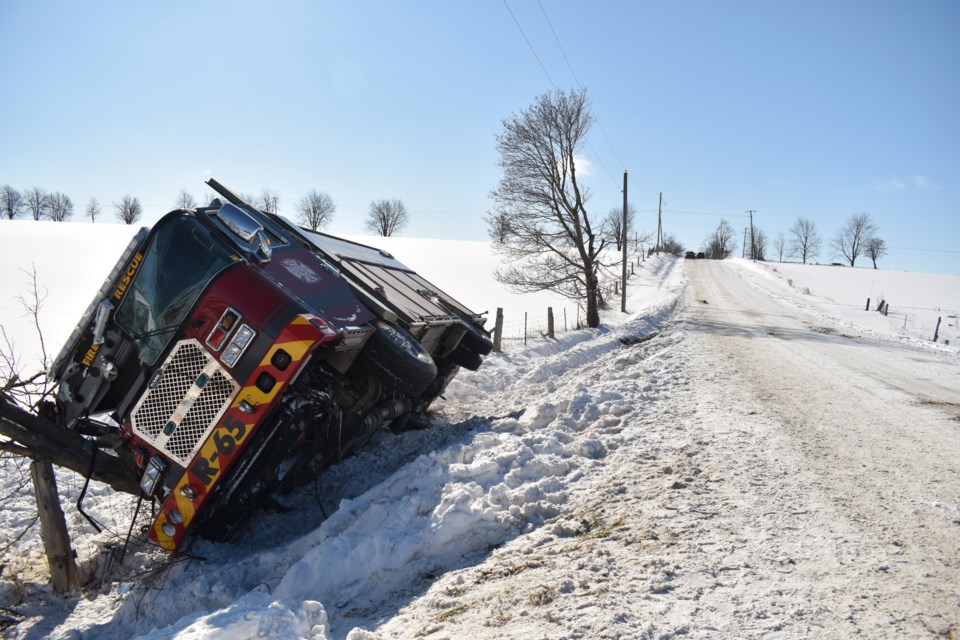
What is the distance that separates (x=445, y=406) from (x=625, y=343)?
23.3 feet

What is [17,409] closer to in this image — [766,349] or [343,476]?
[343,476]

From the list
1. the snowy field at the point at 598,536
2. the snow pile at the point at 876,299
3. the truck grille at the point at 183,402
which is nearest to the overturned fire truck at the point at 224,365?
the truck grille at the point at 183,402

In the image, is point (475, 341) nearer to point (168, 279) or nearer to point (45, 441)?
point (168, 279)

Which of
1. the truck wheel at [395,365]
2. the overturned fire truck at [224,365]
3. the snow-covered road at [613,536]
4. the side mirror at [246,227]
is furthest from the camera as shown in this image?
the truck wheel at [395,365]

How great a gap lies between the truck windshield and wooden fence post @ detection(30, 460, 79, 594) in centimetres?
107

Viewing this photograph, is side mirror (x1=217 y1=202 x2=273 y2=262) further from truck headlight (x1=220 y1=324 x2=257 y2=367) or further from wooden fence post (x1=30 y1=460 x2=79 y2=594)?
wooden fence post (x1=30 y1=460 x2=79 y2=594)

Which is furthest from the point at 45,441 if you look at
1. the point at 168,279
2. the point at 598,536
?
the point at 598,536

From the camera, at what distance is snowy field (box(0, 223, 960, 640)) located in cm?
271

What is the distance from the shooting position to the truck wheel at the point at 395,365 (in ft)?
15.8

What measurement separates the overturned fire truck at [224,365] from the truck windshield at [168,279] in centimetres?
1

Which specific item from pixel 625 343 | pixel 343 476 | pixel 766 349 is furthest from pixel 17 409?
pixel 625 343

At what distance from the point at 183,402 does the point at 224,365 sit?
0.43m

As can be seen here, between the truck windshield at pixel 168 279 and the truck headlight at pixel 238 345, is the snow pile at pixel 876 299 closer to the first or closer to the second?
the truck headlight at pixel 238 345

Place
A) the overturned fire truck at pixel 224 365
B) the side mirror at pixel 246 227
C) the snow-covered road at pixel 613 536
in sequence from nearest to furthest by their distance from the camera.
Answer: the snow-covered road at pixel 613 536 < the overturned fire truck at pixel 224 365 < the side mirror at pixel 246 227
